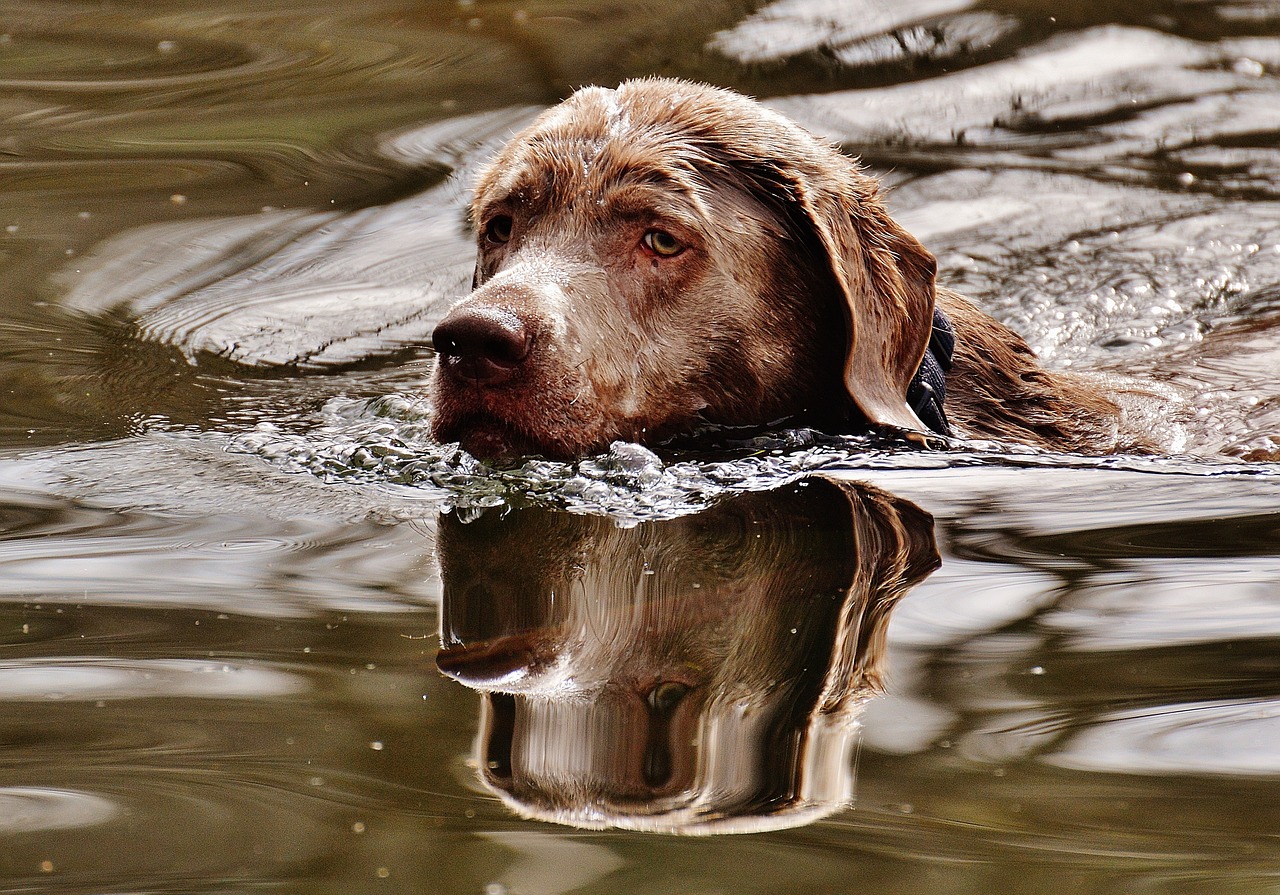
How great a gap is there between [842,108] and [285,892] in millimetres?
8669

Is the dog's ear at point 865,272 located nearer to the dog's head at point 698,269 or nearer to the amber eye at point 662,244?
the dog's head at point 698,269

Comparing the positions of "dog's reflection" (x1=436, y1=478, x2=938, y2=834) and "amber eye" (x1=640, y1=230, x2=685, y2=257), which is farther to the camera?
"amber eye" (x1=640, y1=230, x2=685, y2=257)

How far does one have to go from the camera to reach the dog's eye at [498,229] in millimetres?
5277

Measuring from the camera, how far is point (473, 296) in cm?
458

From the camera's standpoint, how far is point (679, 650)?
121 inches

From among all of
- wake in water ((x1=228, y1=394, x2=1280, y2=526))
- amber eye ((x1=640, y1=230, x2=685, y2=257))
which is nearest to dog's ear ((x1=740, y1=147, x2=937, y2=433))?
wake in water ((x1=228, y1=394, x2=1280, y2=526))

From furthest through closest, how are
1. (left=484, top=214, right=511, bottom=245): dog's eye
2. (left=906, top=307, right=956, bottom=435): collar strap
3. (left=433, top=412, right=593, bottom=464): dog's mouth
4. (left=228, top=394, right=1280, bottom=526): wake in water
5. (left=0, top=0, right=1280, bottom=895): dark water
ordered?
(left=484, top=214, right=511, bottom=245): dog's eye
(left=906, top=307, right=956, bottom=435): collar strap
(left=433, top=412, right=593, bottom=464): dog's mouth
(left=228, top=394, right=1280, bottom=526): wake in water
(left=0, top=0, right=1280, bottom=895): dark water

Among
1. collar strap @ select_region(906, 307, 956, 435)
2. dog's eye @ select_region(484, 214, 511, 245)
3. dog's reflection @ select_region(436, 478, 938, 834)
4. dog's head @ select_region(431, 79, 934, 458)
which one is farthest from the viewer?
dog's eye @ select_region(484, 214, 511, 245)

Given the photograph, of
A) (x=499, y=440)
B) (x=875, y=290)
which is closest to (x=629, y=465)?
(x=499, y=440)

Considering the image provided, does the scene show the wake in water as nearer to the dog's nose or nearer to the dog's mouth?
the dog's mouth

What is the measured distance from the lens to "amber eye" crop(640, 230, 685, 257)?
5.01 meters

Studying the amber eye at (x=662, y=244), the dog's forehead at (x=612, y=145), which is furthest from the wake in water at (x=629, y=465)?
the dog's forehead at (x=612, y=145)

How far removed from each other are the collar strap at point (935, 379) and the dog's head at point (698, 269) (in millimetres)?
60

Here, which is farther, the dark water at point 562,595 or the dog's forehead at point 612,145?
the dog's forehead at point 612,145
